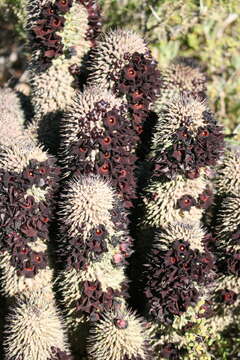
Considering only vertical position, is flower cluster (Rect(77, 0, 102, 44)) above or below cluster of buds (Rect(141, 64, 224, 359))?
above

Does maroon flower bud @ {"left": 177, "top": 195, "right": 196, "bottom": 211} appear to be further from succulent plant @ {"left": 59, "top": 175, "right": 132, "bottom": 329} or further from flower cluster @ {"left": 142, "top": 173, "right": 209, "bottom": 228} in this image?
succulent plant @ {"left": 59, "top": 175, "right": 132, "bottom": 329}

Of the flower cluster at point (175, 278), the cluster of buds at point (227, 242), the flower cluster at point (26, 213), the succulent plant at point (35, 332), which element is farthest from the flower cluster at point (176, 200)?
the succulent plant at point (35, 332)

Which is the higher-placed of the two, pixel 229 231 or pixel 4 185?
pixel 4 185

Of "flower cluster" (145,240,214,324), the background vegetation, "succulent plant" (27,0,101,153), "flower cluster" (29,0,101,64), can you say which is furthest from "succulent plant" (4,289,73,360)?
the background vegetation

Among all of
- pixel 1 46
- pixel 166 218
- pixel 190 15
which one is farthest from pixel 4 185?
pixel 1 46

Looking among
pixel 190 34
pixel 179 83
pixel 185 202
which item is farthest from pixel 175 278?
pixel 190 34

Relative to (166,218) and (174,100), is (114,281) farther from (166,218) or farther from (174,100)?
(174,100)

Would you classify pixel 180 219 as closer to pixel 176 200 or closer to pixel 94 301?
pixel 176 200
